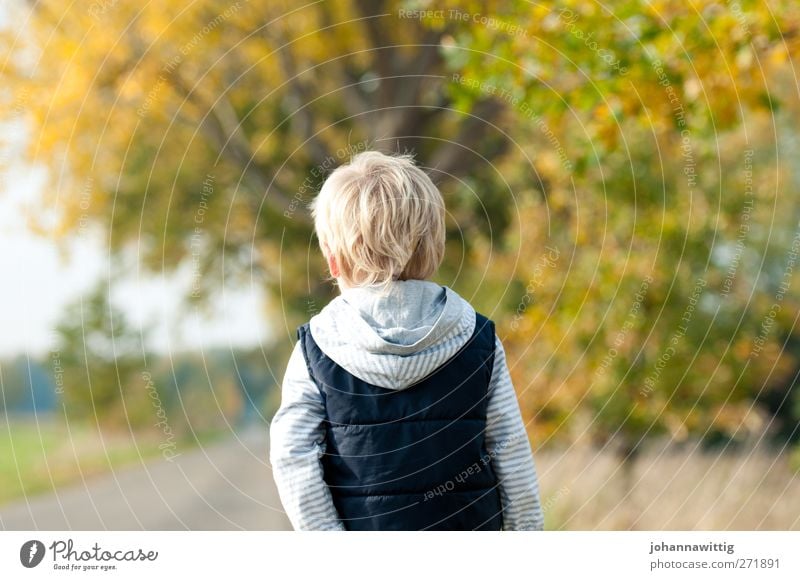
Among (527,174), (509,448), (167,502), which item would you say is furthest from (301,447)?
(167,502)

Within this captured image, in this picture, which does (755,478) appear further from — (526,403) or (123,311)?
(123,311)

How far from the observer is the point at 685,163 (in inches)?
289

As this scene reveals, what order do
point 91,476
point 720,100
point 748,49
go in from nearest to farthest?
point 748,49, point 720,100, point 91,476

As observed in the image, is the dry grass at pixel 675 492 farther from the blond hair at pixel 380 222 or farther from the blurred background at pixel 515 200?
the blond hair at pixel 380 222

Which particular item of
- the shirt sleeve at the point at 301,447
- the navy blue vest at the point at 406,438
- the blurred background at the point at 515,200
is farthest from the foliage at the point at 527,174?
the shirt sleeve at the point at 301,447

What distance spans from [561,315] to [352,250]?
4.75 metres

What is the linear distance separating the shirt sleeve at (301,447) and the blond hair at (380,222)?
27 centimetres

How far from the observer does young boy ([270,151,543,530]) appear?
2.20 meters

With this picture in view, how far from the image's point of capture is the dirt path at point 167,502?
9.70 metres

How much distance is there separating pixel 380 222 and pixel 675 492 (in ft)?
20.7

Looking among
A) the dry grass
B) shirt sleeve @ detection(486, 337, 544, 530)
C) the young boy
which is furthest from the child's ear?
the dry grass

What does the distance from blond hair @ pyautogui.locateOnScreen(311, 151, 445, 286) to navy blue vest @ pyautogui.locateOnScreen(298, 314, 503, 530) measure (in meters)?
0.20

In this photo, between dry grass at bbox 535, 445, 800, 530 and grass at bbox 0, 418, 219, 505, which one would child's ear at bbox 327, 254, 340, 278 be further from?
grass at bbox 0, 418, 219, 505
